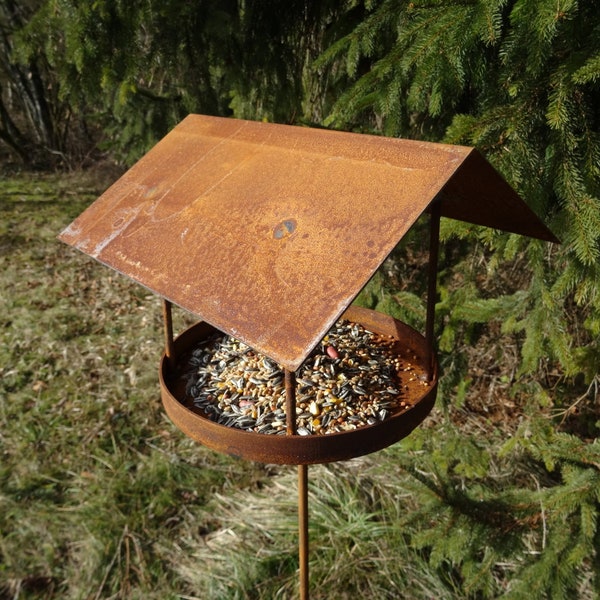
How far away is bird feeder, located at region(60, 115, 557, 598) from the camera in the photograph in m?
1.18

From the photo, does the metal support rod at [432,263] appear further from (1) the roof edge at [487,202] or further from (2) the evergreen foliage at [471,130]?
(2) the evergreen foliage at [471,130]

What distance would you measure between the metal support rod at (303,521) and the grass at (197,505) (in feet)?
2.05

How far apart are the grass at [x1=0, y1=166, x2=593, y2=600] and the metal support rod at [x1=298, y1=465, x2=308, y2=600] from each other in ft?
2.05

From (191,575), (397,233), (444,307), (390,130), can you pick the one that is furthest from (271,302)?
(191,575)

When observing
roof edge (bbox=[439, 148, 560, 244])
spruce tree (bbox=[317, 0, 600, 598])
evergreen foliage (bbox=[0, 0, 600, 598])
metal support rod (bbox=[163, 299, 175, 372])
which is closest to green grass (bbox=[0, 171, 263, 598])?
evergreen foliage (bbox=[0, 0, 600, 598])

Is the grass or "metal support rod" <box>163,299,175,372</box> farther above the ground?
"metal support rod" <box>163,299,175,372</box>

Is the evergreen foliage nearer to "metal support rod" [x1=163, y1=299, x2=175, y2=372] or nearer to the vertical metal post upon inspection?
the vertical metal post

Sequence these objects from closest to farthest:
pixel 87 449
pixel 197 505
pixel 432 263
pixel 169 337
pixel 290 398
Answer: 1. pixel 290 398
2. pixel 432 263
3. pixel 169 337
4. pixel 197 505
5. pixel 87 449

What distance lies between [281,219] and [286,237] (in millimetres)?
61

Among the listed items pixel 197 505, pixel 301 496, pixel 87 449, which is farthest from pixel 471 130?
pixel 87 449

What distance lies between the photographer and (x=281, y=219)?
4.38 ft

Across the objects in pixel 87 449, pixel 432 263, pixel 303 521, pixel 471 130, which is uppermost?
pixel 471 130

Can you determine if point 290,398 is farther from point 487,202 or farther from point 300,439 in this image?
point 487,202

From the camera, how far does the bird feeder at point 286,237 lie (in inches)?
46.3
